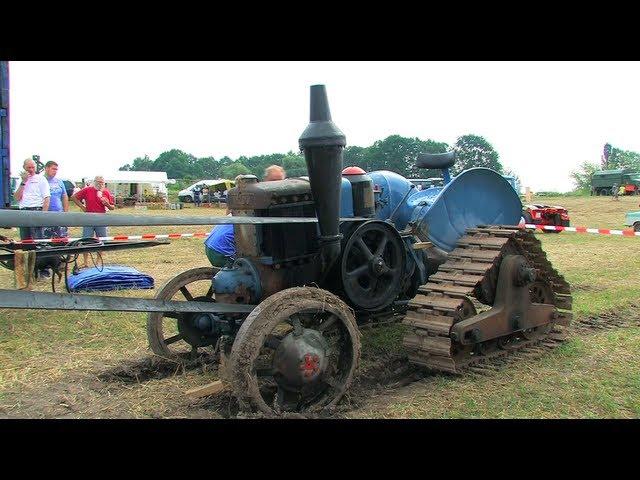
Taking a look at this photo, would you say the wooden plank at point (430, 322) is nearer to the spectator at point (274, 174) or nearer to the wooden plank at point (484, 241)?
the wooden plank at point (484, 241)

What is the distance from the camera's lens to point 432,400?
13.8 feet

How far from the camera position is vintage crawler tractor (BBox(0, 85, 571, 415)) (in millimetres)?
3797

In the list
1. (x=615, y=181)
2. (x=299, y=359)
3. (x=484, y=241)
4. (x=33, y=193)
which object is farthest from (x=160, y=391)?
(x=615, y=181)

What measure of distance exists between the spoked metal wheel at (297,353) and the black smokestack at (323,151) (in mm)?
658

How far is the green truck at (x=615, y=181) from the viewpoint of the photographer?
37816mm

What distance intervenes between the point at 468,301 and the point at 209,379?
2.18 meters

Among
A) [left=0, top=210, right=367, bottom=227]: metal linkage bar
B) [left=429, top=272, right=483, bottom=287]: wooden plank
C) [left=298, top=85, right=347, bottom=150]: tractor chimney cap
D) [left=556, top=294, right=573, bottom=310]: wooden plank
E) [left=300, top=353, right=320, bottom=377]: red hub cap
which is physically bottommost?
[left=300, top=353, right=320, bottom=377]: red hub cap

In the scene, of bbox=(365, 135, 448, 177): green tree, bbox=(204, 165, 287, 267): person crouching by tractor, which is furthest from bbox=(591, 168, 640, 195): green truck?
bbox=(204, 165, 287, 267): person crouching by tractor

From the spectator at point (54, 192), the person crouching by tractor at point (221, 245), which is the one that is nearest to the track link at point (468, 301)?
the person crouching by tractor at point (221, 245)

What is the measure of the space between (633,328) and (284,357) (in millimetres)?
4070

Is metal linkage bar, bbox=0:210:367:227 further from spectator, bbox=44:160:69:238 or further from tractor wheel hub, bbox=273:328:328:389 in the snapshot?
spectator, bbox=44:160:69:238

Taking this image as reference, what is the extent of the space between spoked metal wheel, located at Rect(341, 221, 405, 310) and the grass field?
Result: 24.1 inches
